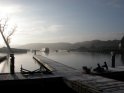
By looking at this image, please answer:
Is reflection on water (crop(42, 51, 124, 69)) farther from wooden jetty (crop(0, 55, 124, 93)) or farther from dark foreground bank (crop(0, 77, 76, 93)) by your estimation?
wooden jetty (crop(0, 55, 124, 93))

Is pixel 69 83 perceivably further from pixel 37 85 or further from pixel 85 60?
pixel 85 60

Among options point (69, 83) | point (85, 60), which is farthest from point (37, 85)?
point (85, 60)

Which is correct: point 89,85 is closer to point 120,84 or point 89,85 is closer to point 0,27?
point 120,84

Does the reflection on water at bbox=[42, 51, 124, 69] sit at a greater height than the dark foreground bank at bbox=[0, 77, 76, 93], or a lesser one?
lesser

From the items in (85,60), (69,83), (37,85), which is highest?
(69,83)

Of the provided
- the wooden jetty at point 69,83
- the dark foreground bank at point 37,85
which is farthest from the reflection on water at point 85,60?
the wooden jetty at point 69,83

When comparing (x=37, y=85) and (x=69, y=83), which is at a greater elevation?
(x=69, y=83)

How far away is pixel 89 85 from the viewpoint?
14758 millimetres

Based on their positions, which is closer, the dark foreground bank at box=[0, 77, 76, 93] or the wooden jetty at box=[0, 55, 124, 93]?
the wooden jetty at box=[0, 55, 124, 93]

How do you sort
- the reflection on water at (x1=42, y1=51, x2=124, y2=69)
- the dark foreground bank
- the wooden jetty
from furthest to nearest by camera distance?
1. the reflection on water at (x1=42, y1=51, x2=124, y2=69)
2. the dark foreground bank
3. the wooden jetty

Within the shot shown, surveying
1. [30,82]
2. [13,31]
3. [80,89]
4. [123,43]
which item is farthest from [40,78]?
[123,43]

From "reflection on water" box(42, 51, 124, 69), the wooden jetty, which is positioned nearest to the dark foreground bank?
the wooden jetty

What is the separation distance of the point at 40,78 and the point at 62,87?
2050 mm

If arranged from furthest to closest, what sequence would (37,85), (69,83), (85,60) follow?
(85,60), (37,85), (69,83)
